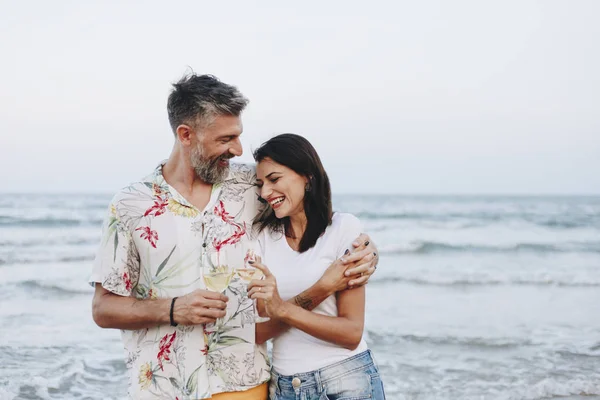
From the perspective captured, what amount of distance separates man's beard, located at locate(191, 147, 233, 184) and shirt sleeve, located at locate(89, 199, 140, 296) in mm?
399

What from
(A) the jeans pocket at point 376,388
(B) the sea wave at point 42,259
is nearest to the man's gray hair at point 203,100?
(A) the jeans pocket at point 376,388

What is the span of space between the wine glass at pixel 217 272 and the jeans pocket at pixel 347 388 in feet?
1.90

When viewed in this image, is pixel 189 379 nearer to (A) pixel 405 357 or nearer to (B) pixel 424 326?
(A) pixel 405 357

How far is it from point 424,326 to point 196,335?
701cm

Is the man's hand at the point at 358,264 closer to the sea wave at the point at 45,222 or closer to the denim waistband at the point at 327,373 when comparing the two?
the denim waistband at the point at 327,373

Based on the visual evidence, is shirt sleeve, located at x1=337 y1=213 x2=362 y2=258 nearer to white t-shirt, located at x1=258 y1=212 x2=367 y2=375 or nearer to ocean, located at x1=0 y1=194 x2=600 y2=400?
white t-shirt, located at x1=258 y1=212 x2=367 y2=375

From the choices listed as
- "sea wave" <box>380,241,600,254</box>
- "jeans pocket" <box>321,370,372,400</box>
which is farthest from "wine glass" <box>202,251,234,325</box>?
"sea wave" <box>380,241,600,254</box>

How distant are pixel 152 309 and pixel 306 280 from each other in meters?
0.70

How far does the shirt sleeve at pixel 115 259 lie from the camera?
281cm

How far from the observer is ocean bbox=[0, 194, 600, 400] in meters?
6.96

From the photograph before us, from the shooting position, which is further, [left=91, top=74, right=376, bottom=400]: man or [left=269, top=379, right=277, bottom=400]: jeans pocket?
[left=269, top=379, right=277, bottom=400]: jeans pocket

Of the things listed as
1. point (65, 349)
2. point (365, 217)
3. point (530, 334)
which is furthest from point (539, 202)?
point (65, 349)

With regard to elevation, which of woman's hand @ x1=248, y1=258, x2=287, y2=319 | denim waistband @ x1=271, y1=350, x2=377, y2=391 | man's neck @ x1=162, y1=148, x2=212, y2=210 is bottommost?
denim waistband @ x1=271, y1=350, x2=377, y2=391

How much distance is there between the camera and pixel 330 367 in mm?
2918
